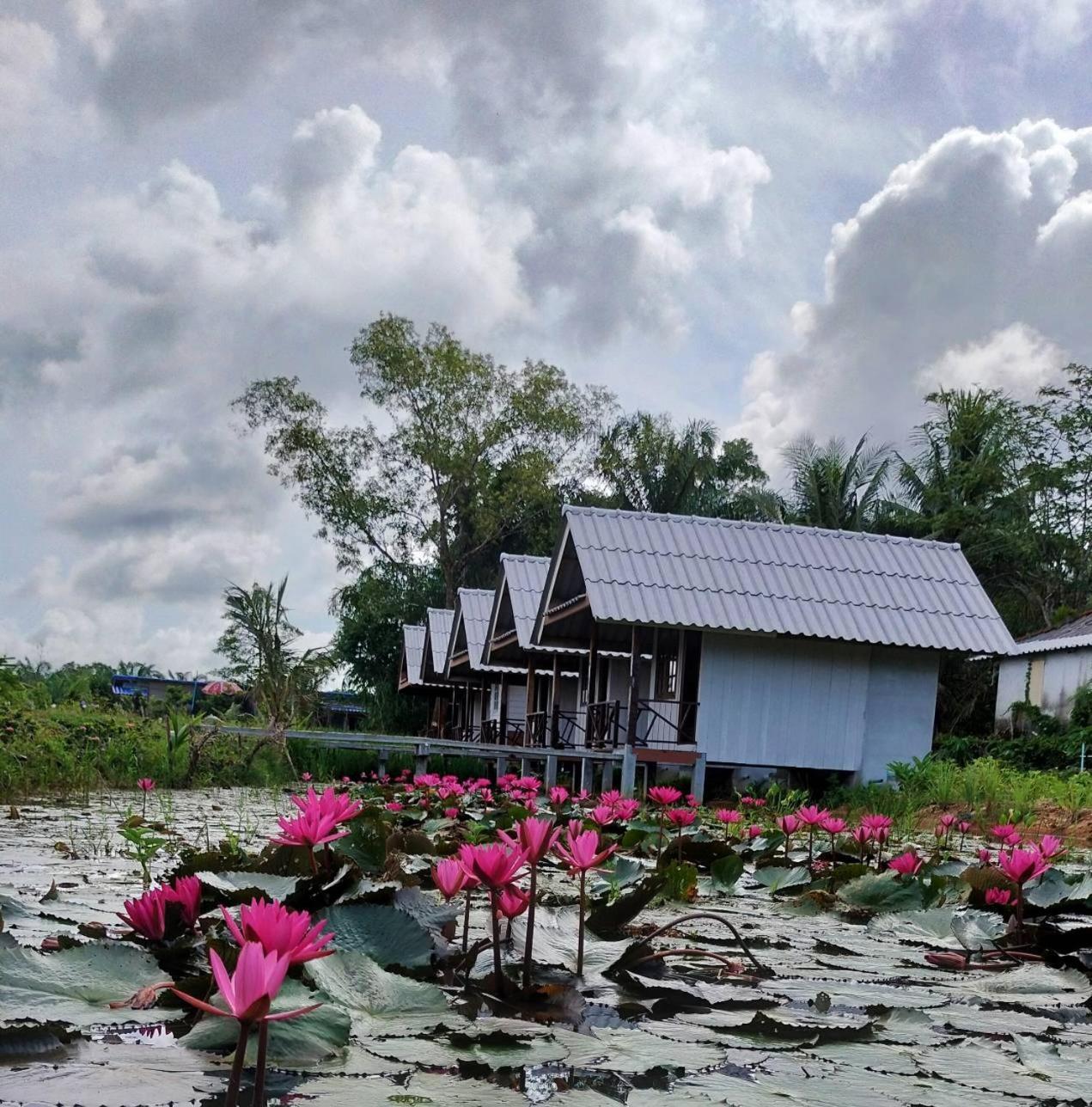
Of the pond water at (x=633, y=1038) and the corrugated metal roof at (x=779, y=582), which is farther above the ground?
the corrugated metal roof at (x=779, y=582)

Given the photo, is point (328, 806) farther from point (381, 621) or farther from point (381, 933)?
point (381, 621)

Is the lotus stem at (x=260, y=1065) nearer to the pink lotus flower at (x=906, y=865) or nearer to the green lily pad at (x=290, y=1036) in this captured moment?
the green lily pad at (x=290, y=1036)

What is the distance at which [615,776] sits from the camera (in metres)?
19.0

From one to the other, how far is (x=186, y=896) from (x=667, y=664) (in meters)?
17.1

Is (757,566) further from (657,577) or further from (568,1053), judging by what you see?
→ (568,1053)

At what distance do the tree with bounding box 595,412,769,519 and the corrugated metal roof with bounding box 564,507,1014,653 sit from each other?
44.2 ft

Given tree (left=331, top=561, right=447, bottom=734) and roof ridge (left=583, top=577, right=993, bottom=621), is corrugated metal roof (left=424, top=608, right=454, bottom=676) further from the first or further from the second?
roof ridge (left=583, top=577, right=993, bottom=621)

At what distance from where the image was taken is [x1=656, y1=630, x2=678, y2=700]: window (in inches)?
716

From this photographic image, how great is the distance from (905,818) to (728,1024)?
778 cm

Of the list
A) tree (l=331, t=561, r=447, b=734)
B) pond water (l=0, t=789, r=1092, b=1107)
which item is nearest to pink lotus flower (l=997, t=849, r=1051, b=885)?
pond water (l=0, t=789, r=1092, b=1107)

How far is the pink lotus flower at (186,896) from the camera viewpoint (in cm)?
215

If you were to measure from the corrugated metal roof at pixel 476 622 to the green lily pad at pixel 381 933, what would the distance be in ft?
70.3

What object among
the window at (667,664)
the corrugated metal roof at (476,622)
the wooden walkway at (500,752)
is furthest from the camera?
the corrugated metal roof at (476,622)

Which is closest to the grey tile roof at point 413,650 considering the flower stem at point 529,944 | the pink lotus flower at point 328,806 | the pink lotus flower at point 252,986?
the pink lotus flower at point 328,806
